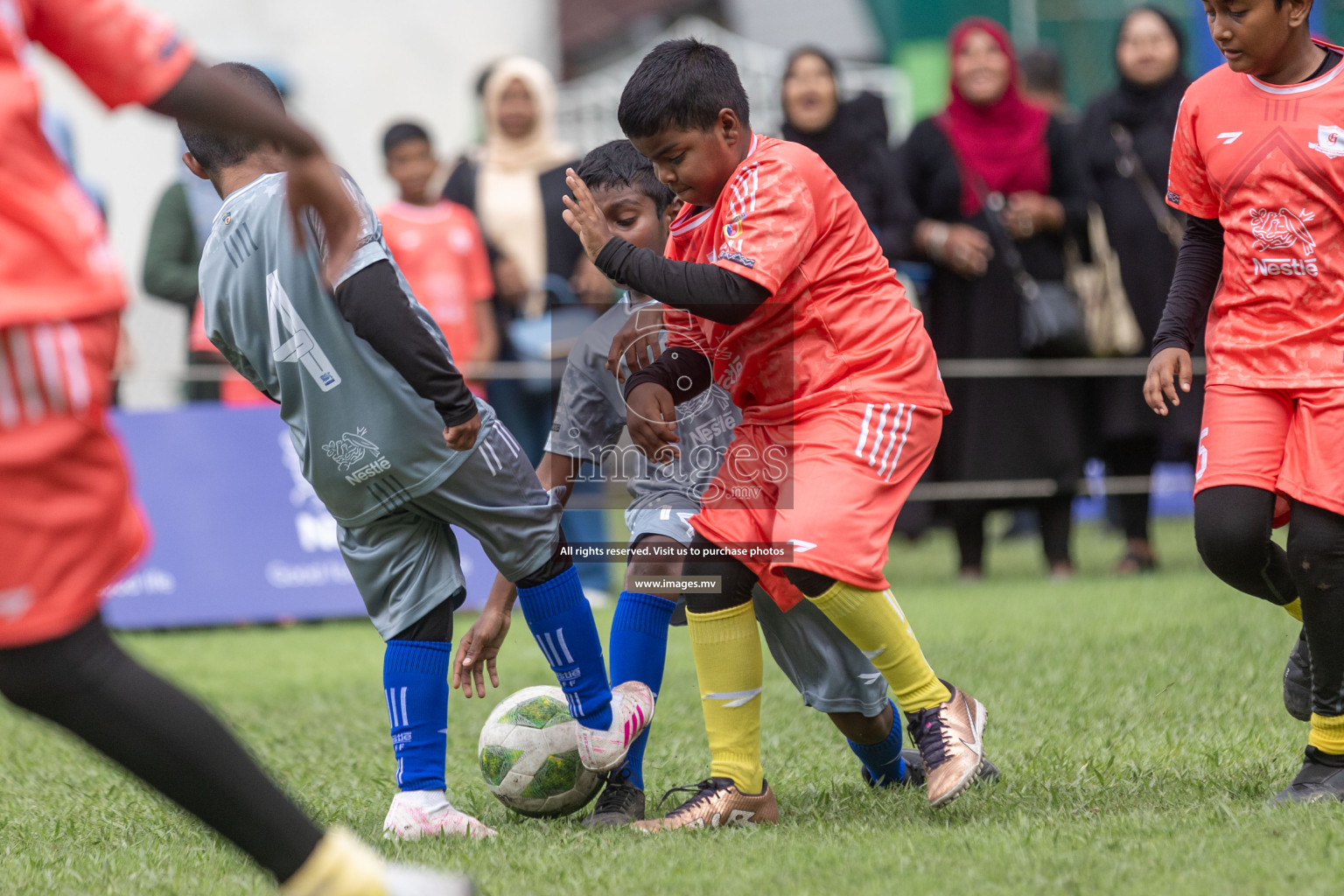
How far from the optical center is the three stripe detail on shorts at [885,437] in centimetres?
351

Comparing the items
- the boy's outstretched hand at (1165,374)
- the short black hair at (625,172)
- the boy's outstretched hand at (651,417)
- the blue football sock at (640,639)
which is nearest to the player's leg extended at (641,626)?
the blue football sock at (640,639)

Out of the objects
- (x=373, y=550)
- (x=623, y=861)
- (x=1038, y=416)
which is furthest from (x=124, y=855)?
(x=1038, y=416)

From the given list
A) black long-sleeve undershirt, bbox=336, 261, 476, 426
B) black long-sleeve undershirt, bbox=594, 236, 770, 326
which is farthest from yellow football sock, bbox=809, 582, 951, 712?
black long-sleeve undershirt, bbox=336, 261, 476, 426

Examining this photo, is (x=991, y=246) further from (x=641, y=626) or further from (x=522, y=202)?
(x=641, y=626)

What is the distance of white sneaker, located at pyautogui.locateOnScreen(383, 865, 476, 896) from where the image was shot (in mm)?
2438

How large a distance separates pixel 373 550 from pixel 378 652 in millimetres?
3444

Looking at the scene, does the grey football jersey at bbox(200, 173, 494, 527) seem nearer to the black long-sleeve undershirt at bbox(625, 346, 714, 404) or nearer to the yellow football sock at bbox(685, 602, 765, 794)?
the black long-sleeve undershirt at bbox(625, 346, 714, 404)

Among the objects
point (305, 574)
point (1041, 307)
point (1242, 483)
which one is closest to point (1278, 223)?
point (1242, 483)

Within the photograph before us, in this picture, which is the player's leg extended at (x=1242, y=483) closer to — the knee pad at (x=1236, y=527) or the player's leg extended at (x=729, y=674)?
the knee pad at (x=1236, y=527)

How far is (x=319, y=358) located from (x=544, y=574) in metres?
0.76

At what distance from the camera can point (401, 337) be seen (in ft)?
11.2

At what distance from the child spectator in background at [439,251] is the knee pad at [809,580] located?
4.85 metres

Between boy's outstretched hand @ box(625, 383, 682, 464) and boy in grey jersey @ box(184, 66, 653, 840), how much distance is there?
0.34 m

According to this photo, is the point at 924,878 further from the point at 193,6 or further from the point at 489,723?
the point at 193,6
